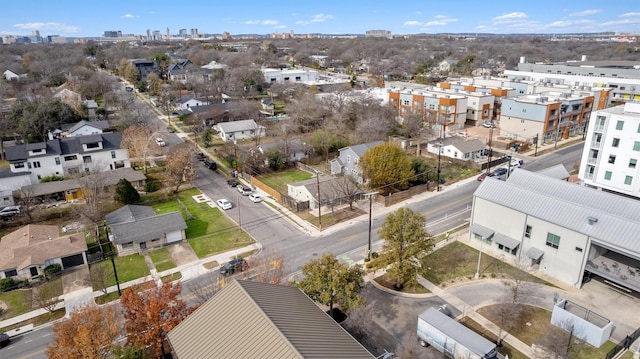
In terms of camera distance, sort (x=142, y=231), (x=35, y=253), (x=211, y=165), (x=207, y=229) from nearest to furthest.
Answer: (x=35, y=253)
(x=142, y=231)
(x=207, y=229)
(x=211, y=165)

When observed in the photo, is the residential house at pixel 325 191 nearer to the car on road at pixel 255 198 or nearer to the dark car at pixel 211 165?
the car on road at pixel 255 198

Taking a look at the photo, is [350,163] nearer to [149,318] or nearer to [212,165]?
[212,165]

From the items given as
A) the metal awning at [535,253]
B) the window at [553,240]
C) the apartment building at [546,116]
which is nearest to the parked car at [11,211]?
the metal awning at [535,253]

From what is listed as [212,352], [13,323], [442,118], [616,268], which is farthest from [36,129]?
[616,268]

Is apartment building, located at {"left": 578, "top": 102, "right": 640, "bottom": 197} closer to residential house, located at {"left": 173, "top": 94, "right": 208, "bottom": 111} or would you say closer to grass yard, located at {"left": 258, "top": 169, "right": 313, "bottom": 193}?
grass yard, located at {"left": 258, "top": 169, "right": 313, "bottom": 193}

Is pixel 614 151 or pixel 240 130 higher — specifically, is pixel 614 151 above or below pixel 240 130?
above

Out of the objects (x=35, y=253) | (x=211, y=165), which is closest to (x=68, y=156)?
(x=211, y=165)
